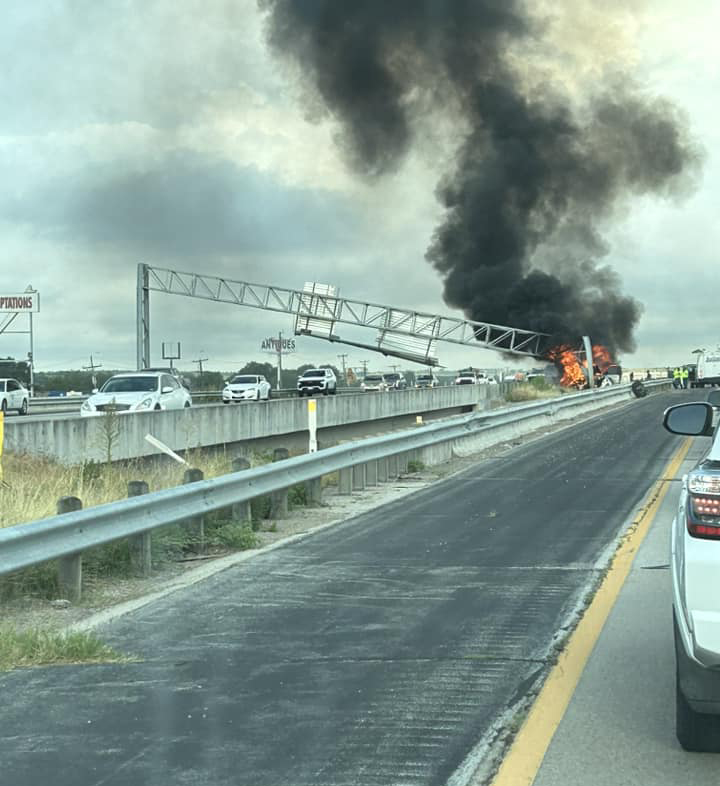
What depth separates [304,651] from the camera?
706 cm

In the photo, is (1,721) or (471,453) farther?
(471,453)

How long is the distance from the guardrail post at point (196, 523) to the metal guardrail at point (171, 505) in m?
0.19

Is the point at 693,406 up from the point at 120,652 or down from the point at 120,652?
up

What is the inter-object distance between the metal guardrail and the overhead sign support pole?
53043 mm

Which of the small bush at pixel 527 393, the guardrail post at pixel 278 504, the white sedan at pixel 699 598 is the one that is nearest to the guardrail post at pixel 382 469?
the guardrail post at pixel 278 504

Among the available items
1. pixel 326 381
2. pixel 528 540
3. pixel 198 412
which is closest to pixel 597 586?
pixel 528 540

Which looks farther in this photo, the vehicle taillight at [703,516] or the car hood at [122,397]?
the car hood at [122,397]

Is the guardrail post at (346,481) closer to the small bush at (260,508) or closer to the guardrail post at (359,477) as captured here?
the guardrail post at (359,477)

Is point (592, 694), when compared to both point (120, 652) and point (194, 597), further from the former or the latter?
point (194, 597)

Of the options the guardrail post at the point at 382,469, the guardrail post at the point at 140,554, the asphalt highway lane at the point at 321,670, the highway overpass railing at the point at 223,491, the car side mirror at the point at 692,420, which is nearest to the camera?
the asphalt highway lane at the point at 321,670

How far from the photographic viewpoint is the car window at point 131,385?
2867 centimetres

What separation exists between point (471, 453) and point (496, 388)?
24.8m

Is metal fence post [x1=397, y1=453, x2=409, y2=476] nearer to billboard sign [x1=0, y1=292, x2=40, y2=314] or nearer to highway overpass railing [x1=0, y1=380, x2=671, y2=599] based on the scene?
highway overpass railing [x1=0, y1=380, x2=671, y2=599]

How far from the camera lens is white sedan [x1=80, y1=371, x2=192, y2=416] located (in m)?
27.4
